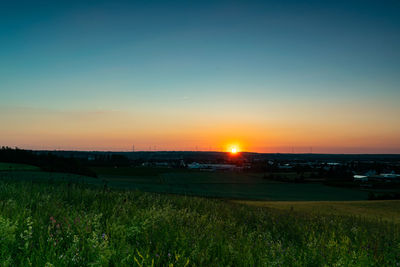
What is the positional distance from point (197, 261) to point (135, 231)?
5.26ft

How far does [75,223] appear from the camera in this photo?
15.8 ft

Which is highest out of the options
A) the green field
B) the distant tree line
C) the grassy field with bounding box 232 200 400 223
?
the distant tree line

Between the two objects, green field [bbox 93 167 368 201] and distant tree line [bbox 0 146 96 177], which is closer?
green field [bbox 93 167 368 201]

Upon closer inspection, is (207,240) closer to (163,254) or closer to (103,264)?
(163,254)

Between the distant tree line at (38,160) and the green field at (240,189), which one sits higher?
the distant tree line at (38,160)

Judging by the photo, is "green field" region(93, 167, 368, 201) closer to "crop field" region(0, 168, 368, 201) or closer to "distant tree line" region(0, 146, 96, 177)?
"crop field" region(0, 168, 368, 201)

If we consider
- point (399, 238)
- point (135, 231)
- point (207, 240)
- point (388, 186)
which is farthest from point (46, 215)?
point (388, 186)

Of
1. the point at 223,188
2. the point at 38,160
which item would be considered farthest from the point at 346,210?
the point at 38,160

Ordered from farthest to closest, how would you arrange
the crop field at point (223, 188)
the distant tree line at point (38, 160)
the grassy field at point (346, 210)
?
1. the distant tree line at point (38, 160)
2. the crop field at point (223, 188)
3. the grassy field at point (346, 210)

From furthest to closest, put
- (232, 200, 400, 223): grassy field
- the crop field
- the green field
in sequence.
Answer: the green field
the crop field
(232, 200, 400, 223): grassy field

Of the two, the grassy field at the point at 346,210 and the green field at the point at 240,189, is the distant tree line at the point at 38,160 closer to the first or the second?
the green field at the point at 240,189

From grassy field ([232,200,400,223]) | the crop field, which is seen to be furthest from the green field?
grassy field ([232,200,400,223])

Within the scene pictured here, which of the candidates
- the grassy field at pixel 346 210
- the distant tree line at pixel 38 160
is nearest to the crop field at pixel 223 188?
the distant tree line at pixel 38 160

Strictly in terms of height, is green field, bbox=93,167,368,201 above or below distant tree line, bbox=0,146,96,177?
below
